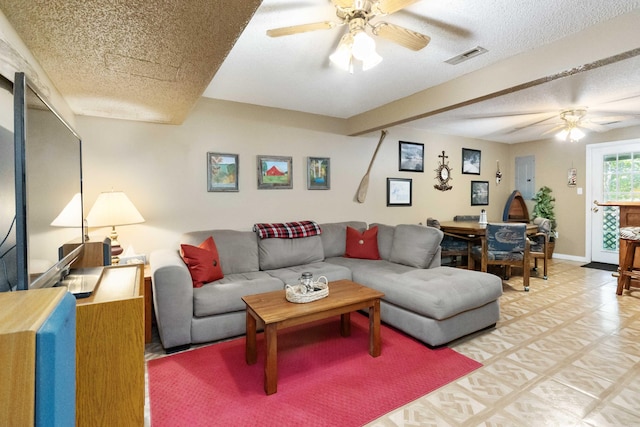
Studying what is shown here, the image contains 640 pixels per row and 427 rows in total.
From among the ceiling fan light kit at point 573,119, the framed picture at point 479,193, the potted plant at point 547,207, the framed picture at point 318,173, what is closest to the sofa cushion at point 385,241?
the framed picture at point 318,173

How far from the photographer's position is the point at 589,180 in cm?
541

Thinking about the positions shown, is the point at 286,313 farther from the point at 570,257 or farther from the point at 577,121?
the point at 570,257

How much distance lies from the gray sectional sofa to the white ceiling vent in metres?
1.64

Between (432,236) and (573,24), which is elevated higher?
(573,24)

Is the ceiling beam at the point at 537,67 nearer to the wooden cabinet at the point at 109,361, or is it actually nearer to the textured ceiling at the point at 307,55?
the textured ceiling at the point at 307,55

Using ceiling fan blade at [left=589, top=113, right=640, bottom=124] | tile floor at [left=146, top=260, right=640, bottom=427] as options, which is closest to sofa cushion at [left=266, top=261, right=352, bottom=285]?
tile floor at [left=146, top=260, right=640, bottom=427]

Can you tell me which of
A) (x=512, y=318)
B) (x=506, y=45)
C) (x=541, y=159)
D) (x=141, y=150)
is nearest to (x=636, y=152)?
(x=541, y=159)

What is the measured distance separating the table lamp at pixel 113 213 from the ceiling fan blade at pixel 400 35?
240 cm

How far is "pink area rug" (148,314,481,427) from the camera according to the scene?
66.9 inches

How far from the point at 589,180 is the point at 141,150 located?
6.81 m

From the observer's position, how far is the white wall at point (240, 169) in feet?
9.91

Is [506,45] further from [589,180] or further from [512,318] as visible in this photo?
[589,180]

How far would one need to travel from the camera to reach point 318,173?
4.16 meters

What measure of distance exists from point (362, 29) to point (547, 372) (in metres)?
2.48
